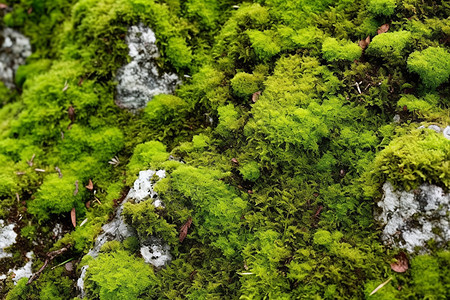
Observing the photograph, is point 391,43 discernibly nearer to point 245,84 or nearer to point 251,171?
point 245,84

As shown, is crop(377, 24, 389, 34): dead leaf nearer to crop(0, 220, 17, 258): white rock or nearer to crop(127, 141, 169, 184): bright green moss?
crop(127, 141, 169, 184): bright green moss

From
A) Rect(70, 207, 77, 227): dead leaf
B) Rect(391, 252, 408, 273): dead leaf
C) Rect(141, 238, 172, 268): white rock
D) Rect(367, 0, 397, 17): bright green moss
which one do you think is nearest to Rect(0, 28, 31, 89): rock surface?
Rect(70, 207, 77, 227): dead leaf

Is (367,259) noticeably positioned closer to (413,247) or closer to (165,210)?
(413,247)

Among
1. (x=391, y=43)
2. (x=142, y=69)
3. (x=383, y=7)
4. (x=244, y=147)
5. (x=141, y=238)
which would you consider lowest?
(x=141, y=238)

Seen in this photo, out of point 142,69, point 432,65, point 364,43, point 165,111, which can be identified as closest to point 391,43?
point 364,43

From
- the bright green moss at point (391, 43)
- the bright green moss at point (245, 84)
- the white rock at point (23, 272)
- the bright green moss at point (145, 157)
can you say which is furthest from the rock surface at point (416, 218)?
the white rock at point (23, 272)

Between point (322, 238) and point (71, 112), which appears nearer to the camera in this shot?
point (322, 238)

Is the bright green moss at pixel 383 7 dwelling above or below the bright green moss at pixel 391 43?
above

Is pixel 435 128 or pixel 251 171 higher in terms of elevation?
pixel 435 128

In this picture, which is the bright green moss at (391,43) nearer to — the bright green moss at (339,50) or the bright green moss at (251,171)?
the bright green moss at (339,50)
